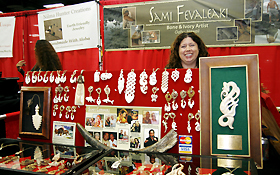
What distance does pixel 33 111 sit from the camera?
1303 mm

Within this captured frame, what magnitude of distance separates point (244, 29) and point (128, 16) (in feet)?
5.16

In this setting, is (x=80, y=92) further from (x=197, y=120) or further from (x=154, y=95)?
(x=197, y=120)

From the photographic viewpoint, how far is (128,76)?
1117 millimetres

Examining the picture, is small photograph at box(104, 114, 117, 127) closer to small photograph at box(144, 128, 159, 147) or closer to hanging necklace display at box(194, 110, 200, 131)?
small photograph at box(144, 128, 159, 147)

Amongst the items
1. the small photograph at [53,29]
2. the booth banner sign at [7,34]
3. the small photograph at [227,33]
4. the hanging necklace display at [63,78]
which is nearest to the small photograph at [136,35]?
the small photograph at [227,33]

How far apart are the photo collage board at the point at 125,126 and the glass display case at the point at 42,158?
12 cm

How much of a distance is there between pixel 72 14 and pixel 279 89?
125 inches

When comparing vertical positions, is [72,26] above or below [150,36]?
above

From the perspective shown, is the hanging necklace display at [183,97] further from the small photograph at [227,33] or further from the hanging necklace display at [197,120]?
the small photograph at [227,33]

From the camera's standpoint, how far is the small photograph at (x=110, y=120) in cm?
110

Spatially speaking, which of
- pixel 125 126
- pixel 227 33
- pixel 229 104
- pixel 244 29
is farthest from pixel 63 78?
pixel 244 29

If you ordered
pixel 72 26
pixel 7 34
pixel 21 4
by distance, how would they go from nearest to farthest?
pixel 72 26
pixel 7 34
pixel 21 4

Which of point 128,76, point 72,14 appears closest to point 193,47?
point 128,76

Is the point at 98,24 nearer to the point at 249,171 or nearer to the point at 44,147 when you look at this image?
the point at 44,147
